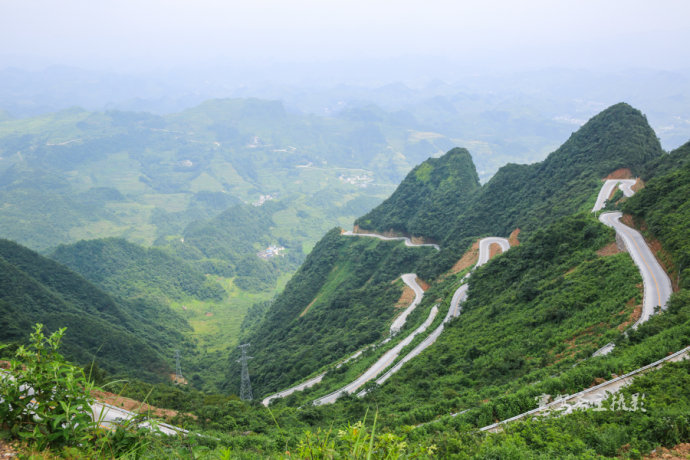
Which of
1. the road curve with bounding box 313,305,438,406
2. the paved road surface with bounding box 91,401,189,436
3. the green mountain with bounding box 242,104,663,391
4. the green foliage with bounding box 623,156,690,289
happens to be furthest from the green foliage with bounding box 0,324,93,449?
the green mountain with bounding box 242,104,663,391

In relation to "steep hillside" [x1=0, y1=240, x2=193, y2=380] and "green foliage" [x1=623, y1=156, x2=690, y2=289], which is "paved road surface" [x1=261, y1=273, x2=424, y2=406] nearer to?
"steep hillside" [x1=0, y1=240, x2=193, y2=380]

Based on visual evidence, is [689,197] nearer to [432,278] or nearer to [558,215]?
[558,215]

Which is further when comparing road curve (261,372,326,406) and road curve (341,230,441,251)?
road curve (341,230,441,251)

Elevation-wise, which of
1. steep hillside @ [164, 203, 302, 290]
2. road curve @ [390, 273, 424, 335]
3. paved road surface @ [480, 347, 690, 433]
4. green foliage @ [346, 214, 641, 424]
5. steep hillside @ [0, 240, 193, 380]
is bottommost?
steep hillside @ [164, 203, 302, 290]

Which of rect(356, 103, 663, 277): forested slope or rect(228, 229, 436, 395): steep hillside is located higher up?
rect(356, 103, 663, 277): forested slope

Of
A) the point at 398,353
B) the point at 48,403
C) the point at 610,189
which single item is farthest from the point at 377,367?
the point at 610,189

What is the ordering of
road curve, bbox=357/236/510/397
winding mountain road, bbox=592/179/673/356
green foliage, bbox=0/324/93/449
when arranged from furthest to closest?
road curve, bbox=357/236/510/397
winding mountain road, bbox=592/179/673/356
green foliage, bbox=0/324/93/449

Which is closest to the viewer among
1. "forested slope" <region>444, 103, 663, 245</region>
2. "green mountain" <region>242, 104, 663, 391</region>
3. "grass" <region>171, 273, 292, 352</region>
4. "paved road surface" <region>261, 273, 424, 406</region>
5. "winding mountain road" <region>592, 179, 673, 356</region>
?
"winding mountain road" <region>592, 179, 673, 356</region>
